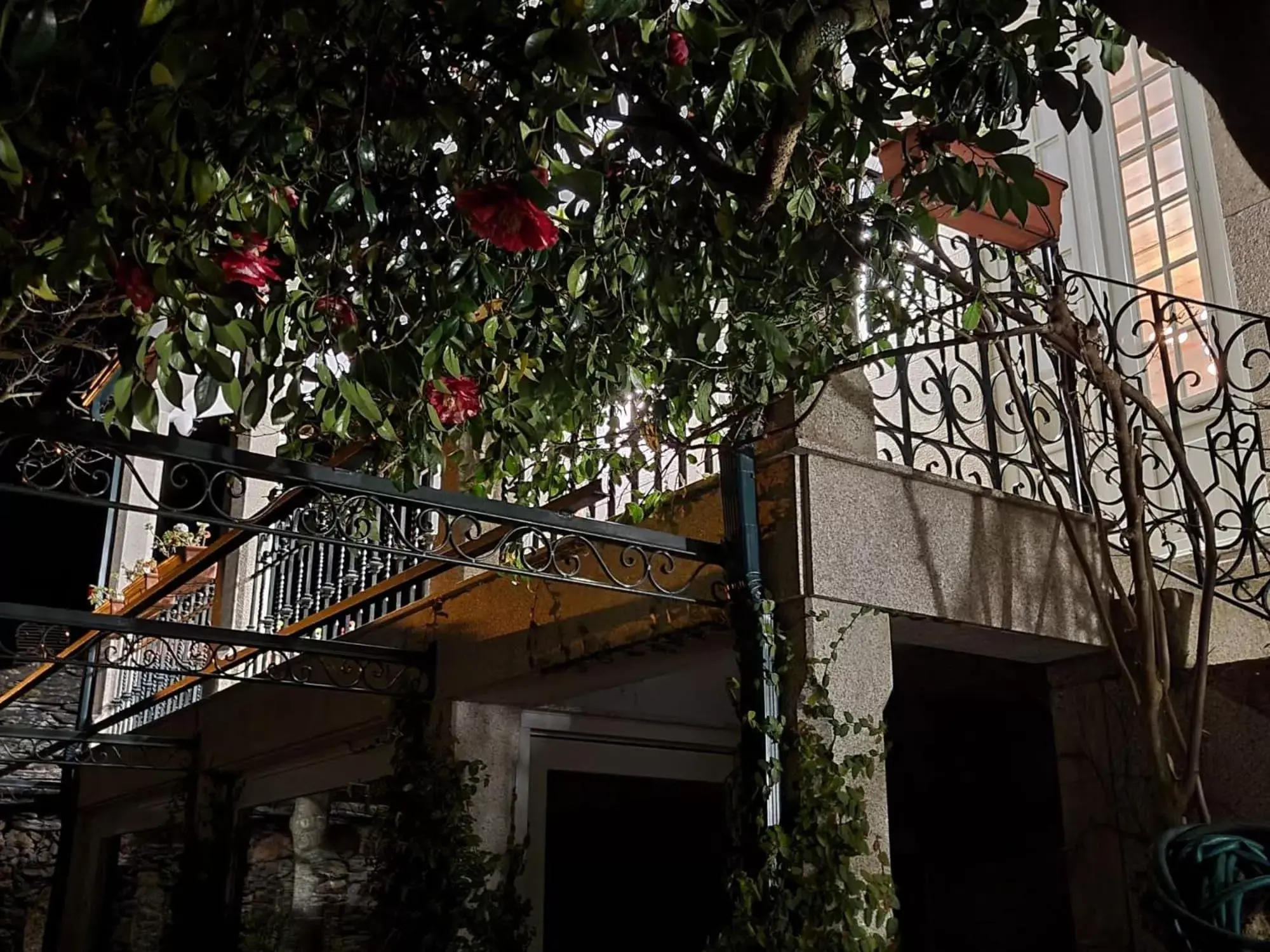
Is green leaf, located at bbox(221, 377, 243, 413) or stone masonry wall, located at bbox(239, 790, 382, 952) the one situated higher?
green leaf, located at bbox(221, 377, 243, 413)

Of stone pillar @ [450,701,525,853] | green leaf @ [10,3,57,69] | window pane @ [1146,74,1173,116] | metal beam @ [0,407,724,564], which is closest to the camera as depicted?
green leaf @ [10,3,57,69]

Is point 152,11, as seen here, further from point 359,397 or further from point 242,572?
point 242,572

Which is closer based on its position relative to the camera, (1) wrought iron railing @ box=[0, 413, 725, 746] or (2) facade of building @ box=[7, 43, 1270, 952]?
(1) wrought iron railing @ box=[0, 413, 725, 746]

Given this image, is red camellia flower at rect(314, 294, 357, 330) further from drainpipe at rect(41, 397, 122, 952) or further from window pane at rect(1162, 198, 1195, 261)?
drainpipe at rect(41, 397, 122, 952)

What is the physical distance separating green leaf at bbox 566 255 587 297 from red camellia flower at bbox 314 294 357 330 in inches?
19.5

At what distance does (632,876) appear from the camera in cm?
768

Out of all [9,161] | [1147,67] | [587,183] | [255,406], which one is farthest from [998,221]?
[9,161]

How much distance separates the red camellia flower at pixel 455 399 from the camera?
3.21 meters

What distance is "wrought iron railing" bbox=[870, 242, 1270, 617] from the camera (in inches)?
176

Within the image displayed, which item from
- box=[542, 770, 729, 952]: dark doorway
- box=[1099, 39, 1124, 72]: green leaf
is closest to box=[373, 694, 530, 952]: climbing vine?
box=[542, 770, 729, 952]: dark doorway

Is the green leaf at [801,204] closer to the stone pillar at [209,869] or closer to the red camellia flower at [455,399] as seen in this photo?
the red camellia flower at [455,399]

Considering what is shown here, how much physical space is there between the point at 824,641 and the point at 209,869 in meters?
5.33

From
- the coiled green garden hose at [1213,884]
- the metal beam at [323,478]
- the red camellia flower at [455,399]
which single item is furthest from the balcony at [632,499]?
the coiled green garden hose at [1213,884]

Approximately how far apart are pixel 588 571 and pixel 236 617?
411 cm
